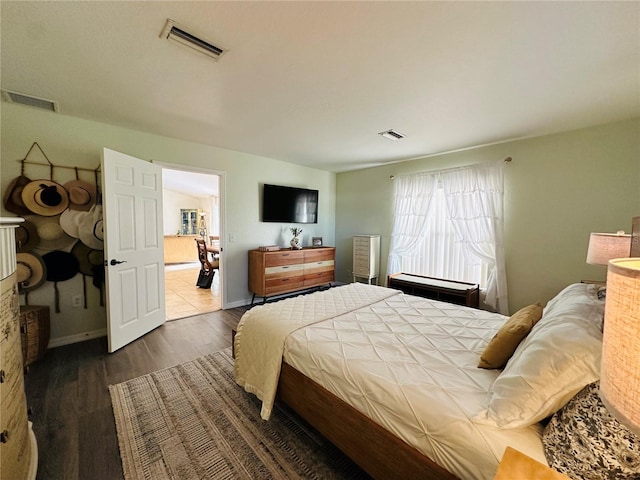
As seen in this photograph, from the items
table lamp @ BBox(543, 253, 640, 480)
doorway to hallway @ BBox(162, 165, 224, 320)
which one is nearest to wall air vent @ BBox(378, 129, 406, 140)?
doorway to hallway @ BBox(162, 165, 224, 320)

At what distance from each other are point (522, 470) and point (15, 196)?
13.4ft

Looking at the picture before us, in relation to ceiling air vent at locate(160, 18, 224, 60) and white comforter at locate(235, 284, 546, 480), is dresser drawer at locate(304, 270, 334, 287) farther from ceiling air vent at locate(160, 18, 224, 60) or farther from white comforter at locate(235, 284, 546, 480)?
ceiling air vent at locate(160, 18, 224, 60)

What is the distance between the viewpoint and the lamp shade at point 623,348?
0.46 meters

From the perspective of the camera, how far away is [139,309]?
2.97m

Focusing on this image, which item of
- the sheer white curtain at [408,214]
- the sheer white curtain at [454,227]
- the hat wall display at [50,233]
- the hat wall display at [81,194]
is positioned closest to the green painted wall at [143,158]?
the hat wall display at [81,194]

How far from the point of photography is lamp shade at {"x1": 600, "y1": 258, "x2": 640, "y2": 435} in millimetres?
465

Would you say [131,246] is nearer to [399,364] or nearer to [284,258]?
[284,258]

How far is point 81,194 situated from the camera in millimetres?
2756

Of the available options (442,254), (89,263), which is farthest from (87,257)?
(442,254)

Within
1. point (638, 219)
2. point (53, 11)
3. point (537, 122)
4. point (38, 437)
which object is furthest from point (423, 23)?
point (38, 437)

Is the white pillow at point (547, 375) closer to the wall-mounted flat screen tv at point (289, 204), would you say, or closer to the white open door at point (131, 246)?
the white open door at point (131, 246)

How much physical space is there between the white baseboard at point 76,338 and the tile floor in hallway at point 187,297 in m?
0.76

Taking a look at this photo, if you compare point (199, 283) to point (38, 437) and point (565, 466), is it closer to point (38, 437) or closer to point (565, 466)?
point (38, 437)

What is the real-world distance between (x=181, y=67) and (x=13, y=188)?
86.4 inches
